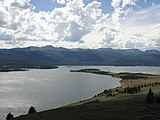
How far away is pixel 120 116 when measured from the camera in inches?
3268

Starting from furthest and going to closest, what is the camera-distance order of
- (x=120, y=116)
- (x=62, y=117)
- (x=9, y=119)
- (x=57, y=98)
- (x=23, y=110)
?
(x=57, y=98) < (x=23, y=110) < (x=9, y=119) < (x=62, y=117) < (x=120, y=116)

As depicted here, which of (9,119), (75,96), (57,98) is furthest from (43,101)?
(9,119)

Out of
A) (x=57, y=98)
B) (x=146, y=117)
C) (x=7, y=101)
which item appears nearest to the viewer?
(x=146, y=117)

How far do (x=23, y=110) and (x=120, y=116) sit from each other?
7406 centimetres

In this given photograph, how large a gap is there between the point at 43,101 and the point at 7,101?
19.7 meters

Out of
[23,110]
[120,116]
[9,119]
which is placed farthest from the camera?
[23,110]

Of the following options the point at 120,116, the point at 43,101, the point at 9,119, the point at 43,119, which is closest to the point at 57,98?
the point at 43,101

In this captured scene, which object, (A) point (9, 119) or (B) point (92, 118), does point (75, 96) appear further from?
(B) point (92, 118)

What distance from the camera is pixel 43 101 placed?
175625mm

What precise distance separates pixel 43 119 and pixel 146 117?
3174cm

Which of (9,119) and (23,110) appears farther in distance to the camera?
(23,110)

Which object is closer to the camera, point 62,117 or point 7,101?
point 62,117

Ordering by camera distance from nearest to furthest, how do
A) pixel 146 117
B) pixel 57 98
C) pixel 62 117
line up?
1. pixel 146 117
2. pixel 62 117
3. pixel 57 98

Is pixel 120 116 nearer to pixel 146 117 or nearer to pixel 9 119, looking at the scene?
pixel 146 117
